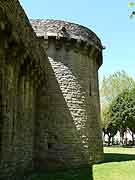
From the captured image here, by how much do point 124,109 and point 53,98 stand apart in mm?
24893

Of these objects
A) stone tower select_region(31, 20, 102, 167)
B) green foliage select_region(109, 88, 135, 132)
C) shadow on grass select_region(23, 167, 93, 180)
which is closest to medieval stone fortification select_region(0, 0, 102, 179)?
stone tower select_region(31, 20, 102, 167)

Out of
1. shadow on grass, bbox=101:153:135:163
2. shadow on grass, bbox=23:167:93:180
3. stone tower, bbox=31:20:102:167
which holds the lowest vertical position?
shadow on grass, bbox=23:167:93:180

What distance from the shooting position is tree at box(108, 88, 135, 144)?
1439 inches

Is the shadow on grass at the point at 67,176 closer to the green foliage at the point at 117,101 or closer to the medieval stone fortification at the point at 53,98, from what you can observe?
the medieval stone fortification at the point at 53,98

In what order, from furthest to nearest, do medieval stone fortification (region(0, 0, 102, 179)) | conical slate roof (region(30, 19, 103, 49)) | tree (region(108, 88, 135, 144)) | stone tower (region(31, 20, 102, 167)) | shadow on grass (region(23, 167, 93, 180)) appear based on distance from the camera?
tree (region(108, 88, 135, 144)) < conical slate roof (region(30, 19, 103, 49)) < stone tower (region(31, 20, 102, 167)) < shadow on grass (region(23, 167, 93, 180)) < medieval stone fortification (region(0, 0, 102, 179))

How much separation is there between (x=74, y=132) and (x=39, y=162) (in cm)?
196

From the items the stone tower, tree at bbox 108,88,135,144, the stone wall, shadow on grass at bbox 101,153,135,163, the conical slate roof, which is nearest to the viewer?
the stone wall

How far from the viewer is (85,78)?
1438 cm

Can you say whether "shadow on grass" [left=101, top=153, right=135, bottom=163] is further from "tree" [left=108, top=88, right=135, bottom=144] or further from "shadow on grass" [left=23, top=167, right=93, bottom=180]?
"tree" [left=108, top=88, right=135, bottom=144]

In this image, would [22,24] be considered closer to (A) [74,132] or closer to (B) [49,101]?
(B) [49,101]

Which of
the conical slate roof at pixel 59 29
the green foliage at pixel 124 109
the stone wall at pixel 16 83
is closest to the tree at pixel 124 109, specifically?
the green foliage at pixel 124 109

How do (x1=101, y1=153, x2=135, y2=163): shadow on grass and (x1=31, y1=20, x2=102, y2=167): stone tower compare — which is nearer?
(x1=31, y1=20, x2=102, y2=167): stone tower

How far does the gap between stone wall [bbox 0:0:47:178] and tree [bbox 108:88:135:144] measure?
87.7ft

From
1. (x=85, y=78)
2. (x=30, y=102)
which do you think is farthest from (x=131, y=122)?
(x=30, y=102)
